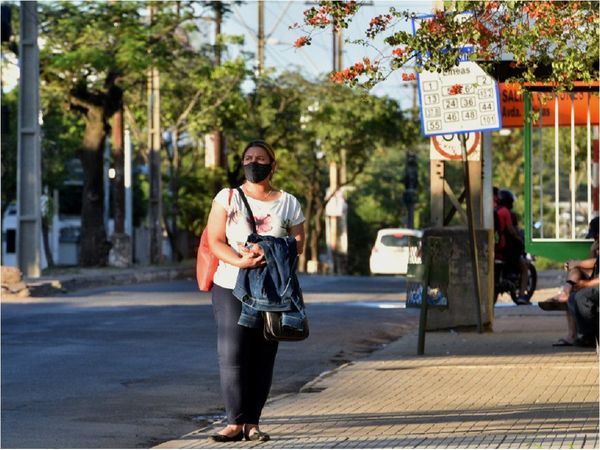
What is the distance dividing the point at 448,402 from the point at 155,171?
35.9 m

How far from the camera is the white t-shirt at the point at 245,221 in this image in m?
8.99

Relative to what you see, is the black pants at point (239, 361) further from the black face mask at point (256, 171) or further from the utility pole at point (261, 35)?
the utility pole at point (261, 35)

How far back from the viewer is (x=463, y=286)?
18.4 m

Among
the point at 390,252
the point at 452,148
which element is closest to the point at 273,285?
the point at 452,148

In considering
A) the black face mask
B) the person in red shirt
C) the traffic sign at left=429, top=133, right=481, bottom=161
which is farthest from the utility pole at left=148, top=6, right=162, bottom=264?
the black face mask

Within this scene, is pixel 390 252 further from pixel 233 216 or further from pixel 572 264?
pixel 233 216

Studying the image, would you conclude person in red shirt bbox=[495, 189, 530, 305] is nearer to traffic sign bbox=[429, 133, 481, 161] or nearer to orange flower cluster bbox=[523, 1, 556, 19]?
traffic sign bbox=[429, 133, 481, 161]

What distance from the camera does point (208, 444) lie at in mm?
9039

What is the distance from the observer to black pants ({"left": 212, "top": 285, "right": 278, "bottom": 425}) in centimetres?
901

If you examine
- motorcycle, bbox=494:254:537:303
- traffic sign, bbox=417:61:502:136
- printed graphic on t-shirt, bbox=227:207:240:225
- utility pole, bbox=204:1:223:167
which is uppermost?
utility pole, bbox=204:1:223:167

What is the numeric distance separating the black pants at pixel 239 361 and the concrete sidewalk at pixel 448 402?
250 millimetres

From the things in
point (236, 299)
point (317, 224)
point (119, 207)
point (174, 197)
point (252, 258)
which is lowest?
point (317, 224)

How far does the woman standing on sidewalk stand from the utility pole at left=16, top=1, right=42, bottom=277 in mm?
23063

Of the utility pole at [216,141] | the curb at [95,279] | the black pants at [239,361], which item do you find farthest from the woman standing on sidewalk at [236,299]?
the utility pole at [216,141]
